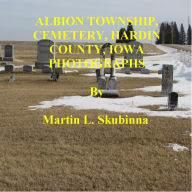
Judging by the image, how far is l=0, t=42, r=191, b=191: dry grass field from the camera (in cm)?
510

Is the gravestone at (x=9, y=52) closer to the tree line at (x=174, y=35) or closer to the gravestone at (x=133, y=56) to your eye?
the gravestone at (x=133, y=56)

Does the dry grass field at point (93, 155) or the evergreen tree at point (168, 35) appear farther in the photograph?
the evergreen tree at point (168, 35)

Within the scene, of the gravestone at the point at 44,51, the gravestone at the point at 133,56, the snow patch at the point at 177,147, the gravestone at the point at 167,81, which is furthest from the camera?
the gravestone at the point at 133,56

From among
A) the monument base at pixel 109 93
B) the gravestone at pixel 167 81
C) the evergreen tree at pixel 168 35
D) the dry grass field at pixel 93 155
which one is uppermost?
the evergreen tree at pixel 168 35

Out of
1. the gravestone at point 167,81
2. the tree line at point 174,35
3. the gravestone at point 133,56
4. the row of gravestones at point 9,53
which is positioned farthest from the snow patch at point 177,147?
the tree line at point 174,35

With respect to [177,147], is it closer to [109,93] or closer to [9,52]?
[109,93]

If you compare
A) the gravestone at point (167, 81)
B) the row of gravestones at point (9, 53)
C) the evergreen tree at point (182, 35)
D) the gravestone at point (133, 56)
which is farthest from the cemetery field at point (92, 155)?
the evergreen tree at point (182, 35)

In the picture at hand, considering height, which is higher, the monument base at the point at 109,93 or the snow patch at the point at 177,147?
the monument base at the point at 109,93

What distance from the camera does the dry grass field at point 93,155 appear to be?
5.10 metres

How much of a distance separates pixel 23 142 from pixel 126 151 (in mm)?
2376

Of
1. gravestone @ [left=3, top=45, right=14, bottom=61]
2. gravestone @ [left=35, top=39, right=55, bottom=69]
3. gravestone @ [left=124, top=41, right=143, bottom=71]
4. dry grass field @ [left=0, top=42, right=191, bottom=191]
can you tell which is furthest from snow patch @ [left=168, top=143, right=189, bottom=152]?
gravestone @ [left=3, top=45, right=14, bottom=61]

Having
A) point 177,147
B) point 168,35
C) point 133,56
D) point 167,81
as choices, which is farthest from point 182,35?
point 177,147

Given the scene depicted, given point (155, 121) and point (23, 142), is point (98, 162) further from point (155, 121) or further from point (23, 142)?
point (155, 121)

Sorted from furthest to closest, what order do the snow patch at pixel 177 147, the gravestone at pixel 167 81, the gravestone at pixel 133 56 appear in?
the gravestone at pixel 133 56 < the gravestone at pixel 167 81 < the snow patch at pixel 177 147
